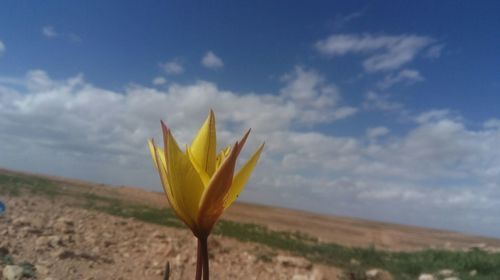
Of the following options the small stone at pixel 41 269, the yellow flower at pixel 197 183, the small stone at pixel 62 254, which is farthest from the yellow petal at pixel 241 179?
the small stone at pixel 62 254

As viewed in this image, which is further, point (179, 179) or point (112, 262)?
point (112, 262)

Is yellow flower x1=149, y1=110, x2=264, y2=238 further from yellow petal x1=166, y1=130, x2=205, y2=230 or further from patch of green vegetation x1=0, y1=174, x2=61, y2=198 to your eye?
patch of green vegetation x1=0, y1=174, x2=61, y2=198

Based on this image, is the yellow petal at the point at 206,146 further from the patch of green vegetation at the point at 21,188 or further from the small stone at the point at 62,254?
the patch of green vegetation at the point at 21,188

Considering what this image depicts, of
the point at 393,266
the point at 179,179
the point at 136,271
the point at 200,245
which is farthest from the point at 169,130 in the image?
the point at 393,266

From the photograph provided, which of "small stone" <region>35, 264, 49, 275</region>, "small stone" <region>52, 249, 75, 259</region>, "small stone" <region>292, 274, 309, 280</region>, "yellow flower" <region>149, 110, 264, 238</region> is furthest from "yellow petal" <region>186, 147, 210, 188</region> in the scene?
"small stone" <region>292, 274, 309, 280</region>

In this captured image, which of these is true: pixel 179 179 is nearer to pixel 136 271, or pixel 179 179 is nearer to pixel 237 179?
pixel 237 179
